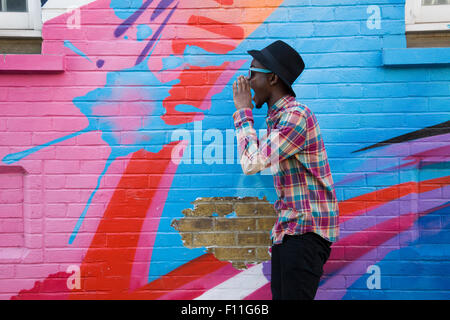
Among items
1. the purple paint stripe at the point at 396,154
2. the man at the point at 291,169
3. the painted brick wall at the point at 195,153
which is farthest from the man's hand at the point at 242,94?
the purple paint stripe at the point at 396,154

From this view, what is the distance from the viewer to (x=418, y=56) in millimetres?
2965

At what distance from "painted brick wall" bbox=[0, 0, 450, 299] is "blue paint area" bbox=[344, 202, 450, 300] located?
1 centimetres

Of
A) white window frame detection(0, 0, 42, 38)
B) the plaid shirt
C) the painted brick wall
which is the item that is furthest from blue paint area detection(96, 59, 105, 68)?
the plaid shirt

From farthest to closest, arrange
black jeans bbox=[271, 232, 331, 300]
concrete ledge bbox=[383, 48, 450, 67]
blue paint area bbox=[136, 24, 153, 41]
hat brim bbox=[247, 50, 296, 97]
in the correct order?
blue paint area bbox=[136, 24, 153, 41] → concrete ledge bbox=[383, 48, 450, 67] → hat brim bbox=[247, 50, 296, 97] → black jeans bbox=[271, 232, 331, 300]

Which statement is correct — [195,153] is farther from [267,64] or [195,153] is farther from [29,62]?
[29,62]

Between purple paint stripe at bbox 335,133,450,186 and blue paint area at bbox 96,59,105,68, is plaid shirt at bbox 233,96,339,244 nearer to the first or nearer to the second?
purple paint stripe at bbox 335,133,450,186

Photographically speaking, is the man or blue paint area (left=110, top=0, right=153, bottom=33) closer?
the man

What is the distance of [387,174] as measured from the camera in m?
3.07

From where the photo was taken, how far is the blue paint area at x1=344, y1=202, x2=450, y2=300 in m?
3.09

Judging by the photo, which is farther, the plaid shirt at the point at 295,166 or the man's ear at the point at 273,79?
the man's ear at the point at 273,79

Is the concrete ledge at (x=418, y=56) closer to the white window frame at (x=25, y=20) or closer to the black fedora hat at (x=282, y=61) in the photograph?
the black fedora hat at (x=282, y=61)

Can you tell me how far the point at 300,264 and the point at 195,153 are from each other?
133 cm

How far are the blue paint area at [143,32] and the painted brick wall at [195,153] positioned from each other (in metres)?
0.01

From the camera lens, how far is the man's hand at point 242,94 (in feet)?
7.65
